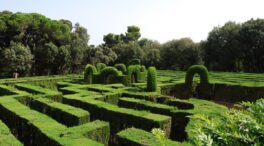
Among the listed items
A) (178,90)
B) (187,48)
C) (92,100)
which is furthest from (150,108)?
(187,48)

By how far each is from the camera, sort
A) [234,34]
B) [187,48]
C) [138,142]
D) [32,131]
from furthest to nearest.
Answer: [187,48], [234,34], [32,131], [138,142]

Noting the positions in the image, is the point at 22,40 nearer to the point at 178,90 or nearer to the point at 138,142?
the point at 178,90

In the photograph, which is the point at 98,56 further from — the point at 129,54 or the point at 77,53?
the point at 129,54

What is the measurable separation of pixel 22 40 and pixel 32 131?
34.9 meters

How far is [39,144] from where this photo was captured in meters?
9.65

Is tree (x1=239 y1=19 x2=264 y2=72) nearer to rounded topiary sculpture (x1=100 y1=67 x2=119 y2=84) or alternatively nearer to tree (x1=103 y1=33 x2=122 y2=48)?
rounded topiary sculpture (x1=100 y1=67 x2=119 y2=84)

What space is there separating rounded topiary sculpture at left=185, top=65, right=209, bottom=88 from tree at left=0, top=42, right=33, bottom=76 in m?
23.4

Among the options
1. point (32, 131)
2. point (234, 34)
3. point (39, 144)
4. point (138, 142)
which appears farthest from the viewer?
point (234, 34)

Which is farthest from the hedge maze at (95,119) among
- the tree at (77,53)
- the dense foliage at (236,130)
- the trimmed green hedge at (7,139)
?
the tree at (77,53)

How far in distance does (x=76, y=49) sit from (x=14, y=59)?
941 centimetres

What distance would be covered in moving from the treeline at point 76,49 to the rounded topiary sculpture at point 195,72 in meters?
21.2

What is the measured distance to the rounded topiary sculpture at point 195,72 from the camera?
69.1 ft

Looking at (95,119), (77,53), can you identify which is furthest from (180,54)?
(95,119)

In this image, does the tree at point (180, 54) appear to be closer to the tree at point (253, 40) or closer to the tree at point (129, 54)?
the tree at point (129, 54)
